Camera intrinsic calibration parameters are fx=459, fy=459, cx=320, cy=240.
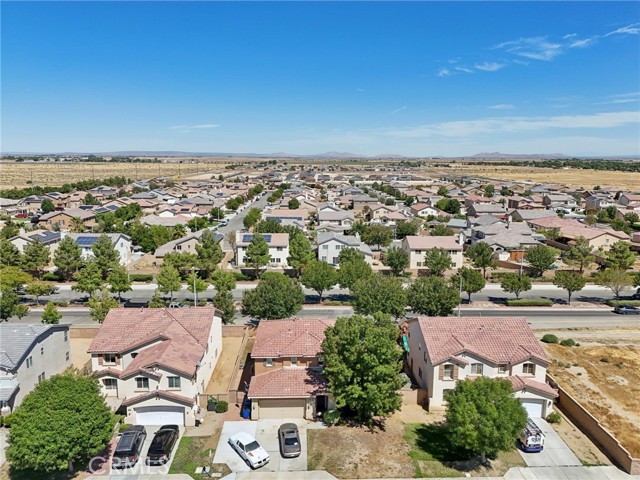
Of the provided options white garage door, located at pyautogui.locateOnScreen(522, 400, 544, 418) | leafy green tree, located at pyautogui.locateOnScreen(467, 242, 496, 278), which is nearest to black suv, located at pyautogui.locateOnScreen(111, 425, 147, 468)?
white garage door, located at pyautogui.locateOnScreen(522, 400, 544, 418)

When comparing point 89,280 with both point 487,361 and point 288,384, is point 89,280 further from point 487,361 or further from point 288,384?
point 487,361

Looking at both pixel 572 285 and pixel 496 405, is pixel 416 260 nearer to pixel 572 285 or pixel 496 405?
pixel 572 285

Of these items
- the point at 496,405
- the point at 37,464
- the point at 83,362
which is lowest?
the point at 83,362

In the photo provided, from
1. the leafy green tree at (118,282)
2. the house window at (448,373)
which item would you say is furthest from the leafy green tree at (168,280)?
the house window at (448,373)

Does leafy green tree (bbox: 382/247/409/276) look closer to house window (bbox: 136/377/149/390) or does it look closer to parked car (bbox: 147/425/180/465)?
house window (bbox: 136/377/149/390)

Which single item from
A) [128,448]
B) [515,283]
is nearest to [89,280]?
[128,448]

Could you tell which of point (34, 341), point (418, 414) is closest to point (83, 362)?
point (34, 341)
